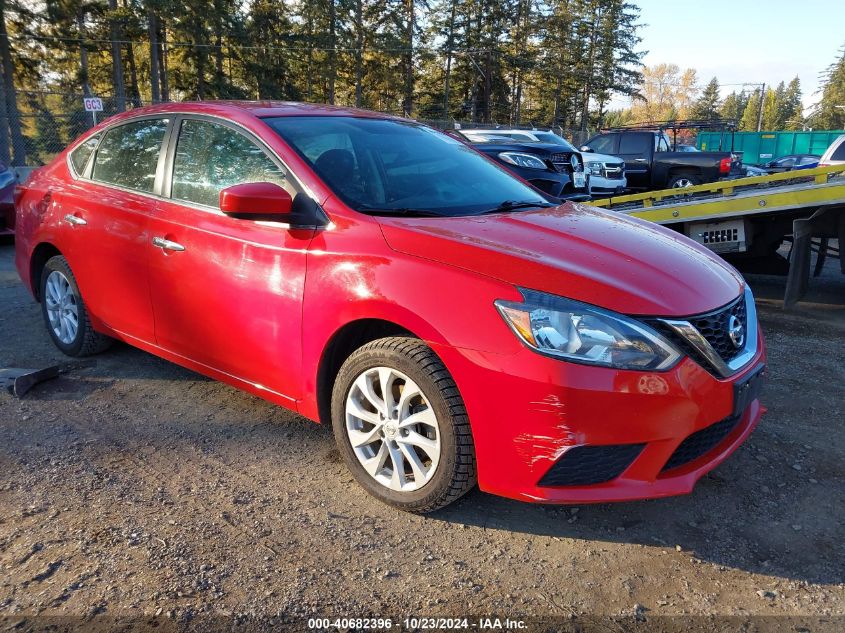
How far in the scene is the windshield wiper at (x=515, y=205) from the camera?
127 inches

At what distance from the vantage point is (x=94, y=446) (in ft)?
10.6

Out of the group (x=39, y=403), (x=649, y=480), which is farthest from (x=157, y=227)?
(x=649, y=480)

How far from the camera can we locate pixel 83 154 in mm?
4328

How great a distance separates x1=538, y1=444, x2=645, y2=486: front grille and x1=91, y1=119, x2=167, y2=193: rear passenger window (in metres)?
2.70

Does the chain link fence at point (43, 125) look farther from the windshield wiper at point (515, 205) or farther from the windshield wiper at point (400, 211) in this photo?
the windshield wiper at point (400, 211)

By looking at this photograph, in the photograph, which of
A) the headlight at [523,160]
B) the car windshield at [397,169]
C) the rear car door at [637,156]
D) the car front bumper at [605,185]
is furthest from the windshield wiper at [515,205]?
the rear car door at [637,156]

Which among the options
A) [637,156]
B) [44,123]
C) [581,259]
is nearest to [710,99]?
[637,156]

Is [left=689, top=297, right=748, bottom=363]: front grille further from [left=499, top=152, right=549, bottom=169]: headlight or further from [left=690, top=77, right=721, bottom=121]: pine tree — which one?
[left=690, top=77, right=721, bottom=121]: pine tree

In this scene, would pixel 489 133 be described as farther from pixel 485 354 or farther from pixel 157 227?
pixel 485 354

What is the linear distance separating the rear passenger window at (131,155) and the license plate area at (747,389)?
122 inches

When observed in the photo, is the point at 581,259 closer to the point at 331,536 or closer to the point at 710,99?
the point at 331,536

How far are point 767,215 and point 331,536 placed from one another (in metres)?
5.39

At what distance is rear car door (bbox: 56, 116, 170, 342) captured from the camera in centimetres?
365

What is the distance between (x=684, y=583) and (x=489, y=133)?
1111 centimetres
